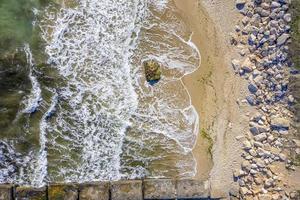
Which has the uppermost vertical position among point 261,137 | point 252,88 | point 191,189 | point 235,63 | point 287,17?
point 287,17

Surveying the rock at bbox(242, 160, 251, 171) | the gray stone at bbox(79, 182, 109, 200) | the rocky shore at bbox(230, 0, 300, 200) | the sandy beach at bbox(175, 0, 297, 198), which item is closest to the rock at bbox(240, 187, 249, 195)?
the rocky shore at bbox(230, 0, 300, 200)

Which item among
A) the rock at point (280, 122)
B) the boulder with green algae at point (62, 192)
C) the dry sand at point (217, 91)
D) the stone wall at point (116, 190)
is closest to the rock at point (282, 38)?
the dry sand at point (217, 91)

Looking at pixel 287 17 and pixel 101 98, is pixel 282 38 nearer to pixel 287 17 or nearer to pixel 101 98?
pixel 287 17

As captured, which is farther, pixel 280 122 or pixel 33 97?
pixel 33 97

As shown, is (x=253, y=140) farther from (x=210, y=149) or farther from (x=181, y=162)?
(x=181, y=162)

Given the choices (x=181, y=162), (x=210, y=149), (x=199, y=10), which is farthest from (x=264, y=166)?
(x=199, y=10)

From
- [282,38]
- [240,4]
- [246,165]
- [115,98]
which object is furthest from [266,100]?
[115,98]

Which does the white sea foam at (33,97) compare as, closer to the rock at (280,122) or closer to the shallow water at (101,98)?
the shallow water at (101,98)
